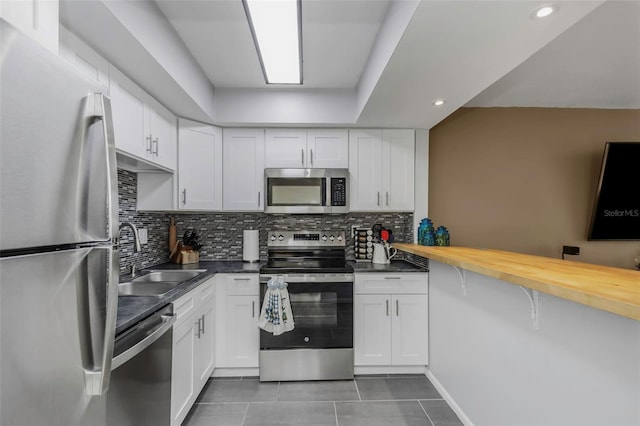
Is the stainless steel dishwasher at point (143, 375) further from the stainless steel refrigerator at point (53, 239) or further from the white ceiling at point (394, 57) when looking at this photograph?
the white ceiling at point (394, 57)

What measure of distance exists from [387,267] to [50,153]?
8.47ft

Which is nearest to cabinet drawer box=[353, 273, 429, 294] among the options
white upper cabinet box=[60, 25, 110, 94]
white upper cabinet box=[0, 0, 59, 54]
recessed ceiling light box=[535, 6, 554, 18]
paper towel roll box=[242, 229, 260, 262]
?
paper towel roll box=[242, 229, 260, 262]

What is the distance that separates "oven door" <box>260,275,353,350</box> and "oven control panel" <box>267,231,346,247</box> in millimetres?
574

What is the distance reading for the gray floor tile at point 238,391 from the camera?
7.99 ft

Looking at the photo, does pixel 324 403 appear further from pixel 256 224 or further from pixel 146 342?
pixel 256 224

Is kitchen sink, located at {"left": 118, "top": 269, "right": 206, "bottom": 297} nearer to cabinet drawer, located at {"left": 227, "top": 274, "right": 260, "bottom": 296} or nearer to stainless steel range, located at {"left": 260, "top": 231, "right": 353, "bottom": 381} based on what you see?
cabinet drawer, located at {"left": 227, "top": 274, "right": 260, "bottom": 296}

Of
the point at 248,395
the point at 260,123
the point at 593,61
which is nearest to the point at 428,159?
the point at 593,61

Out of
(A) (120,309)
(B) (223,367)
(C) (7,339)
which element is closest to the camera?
(C) (7,339)

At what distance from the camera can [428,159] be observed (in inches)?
127

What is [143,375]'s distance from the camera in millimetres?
1492

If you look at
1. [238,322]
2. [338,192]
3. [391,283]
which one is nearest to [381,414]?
[391,283]

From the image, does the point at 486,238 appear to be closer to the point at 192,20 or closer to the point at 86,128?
the point at 192,20

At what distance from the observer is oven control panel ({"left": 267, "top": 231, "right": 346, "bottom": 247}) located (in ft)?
10.6

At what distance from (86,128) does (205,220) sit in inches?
99.4
